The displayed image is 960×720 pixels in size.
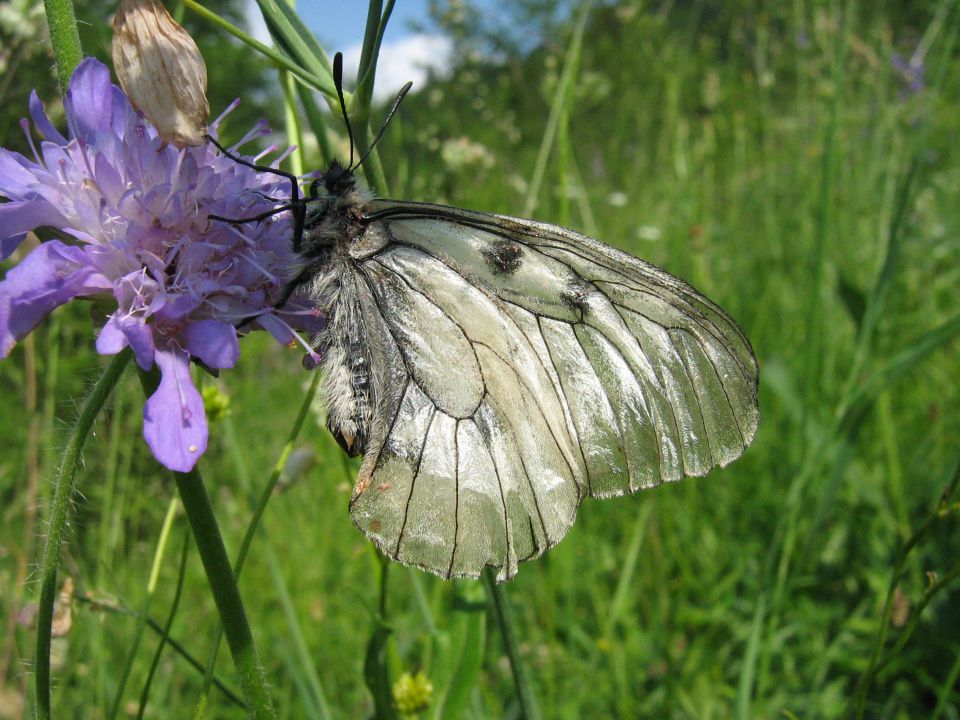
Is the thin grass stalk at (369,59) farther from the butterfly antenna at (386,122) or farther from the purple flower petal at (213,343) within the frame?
the purple flower petal at (213,343)

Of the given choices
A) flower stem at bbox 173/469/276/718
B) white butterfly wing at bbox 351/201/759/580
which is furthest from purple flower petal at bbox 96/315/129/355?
white butterfly wing at bbox 351/201/759/580

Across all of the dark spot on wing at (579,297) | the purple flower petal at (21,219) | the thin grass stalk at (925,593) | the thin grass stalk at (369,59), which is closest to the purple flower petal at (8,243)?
the purple flower petal at (21,219)

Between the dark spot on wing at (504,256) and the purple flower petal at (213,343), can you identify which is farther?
the dark spot on wing at (504,256)

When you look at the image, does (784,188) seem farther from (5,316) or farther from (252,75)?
(252,75)

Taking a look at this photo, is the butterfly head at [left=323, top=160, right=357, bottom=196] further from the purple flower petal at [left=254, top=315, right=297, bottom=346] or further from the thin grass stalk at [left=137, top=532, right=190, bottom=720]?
the thin grass stalk at [left=137, top=532, right=190, bottom=720]

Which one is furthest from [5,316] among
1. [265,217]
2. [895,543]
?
[895,543]

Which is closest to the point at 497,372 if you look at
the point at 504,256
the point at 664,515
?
the point at 504,256

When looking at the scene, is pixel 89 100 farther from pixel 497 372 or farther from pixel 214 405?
pixel 497 372
